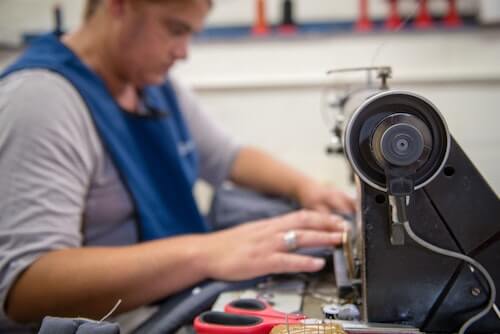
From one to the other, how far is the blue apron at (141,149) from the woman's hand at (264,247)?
284 mm

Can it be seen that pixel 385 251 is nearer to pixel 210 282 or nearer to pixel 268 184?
pixel 210 282

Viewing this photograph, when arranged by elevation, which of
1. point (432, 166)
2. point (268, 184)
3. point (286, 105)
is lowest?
point (268, 184)

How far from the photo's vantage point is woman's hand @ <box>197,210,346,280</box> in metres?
0.76

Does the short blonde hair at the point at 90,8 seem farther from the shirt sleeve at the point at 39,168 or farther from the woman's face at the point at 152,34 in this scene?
the shirt sleeve at the point at 39,168

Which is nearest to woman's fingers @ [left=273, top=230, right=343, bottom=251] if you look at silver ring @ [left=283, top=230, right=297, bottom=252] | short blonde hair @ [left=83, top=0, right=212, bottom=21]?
silver ring @ [left=283, top=230, right=297, bottom=252]

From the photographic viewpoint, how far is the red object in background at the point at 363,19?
1786 mm

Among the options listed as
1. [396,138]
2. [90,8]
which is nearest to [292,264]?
[396,138]

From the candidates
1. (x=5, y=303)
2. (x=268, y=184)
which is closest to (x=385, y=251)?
(x=5, y=303)

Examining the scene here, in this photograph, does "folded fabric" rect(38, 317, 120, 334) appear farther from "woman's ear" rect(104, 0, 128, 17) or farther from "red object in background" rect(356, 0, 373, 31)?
"red object in background" rect(356, 0, 373, 31)

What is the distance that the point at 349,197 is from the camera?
1.16 metres

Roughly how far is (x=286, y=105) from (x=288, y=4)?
34cm

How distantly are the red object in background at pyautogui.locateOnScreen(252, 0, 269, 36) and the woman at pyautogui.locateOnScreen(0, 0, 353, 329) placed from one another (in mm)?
527

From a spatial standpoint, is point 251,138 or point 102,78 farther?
point 251,138

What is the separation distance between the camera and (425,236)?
0.58m
